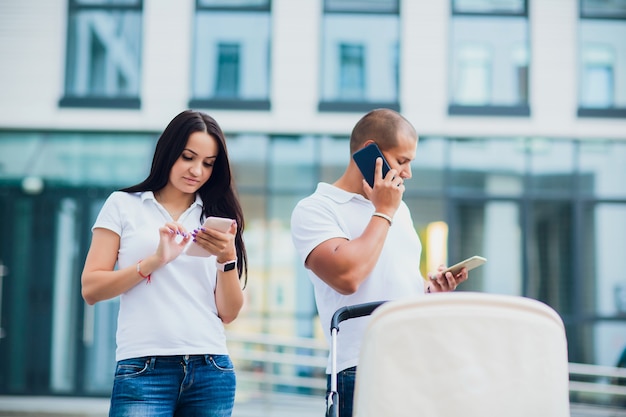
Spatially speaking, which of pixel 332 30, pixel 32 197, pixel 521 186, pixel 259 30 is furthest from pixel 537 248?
pixel 32 197

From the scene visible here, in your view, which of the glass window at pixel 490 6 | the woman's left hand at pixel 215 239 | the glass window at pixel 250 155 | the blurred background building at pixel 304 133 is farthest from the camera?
the glass window at pixel 490 6

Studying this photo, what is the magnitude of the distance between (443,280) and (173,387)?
3.54ft

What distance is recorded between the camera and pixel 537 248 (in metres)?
11.7

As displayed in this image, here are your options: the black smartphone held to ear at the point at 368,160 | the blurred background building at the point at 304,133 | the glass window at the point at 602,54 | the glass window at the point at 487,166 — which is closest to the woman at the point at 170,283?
the black smartphone held to ear at the point at 368,160

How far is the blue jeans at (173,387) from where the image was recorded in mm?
2828

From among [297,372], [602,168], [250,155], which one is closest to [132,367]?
[297,372]

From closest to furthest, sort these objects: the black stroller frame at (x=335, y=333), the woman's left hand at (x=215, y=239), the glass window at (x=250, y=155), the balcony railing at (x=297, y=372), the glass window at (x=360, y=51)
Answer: the black stroller frame at (x=335, y=333)
the woman's left hand at (x=215, y=239)
the balcony railing at (x=297, y=372)
the glass window at (x=250, y=155)
the glass window at (x=360, y=51)

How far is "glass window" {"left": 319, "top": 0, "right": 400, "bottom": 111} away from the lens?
1180 centimetres

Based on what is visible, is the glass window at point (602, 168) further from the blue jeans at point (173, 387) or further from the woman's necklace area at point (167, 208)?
the blue jeans at point (173, 387)

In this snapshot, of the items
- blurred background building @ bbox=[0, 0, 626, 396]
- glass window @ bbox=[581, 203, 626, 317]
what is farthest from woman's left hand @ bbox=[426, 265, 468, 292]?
glass window @ bbox=[581, 203, 626, 317]

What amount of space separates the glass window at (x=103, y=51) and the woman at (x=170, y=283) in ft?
29.5

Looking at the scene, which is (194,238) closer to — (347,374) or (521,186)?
(347,374)

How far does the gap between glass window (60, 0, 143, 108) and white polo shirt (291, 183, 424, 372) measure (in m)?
9.05

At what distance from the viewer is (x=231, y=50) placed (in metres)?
11.8
